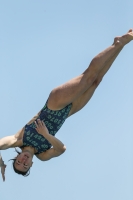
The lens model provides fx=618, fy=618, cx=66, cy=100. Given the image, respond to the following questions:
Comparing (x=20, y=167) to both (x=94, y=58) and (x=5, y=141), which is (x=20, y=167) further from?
(x=94, y=58)

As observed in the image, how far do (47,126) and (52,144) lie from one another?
0.54 m

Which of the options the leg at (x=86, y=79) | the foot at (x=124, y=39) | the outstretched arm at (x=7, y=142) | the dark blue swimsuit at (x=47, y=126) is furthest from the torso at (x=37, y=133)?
the foot at (x=124, y=39)

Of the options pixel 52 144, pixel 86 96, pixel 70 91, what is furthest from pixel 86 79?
pixel 52 144

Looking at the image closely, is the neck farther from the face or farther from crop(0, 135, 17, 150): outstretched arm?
crop(0, 135, 17, 150): outstretched arm

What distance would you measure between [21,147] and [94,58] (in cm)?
248

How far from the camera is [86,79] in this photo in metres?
12.7

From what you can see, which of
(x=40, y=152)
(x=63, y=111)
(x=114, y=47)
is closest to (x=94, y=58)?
(x=114, y=47)

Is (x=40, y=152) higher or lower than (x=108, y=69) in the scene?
lower

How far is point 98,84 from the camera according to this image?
527 inches

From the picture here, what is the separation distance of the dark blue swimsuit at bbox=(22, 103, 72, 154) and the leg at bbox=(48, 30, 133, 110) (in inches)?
14.4

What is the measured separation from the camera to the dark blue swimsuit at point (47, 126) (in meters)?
13.1

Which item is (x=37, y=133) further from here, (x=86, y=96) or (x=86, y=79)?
(x=86, y=79)

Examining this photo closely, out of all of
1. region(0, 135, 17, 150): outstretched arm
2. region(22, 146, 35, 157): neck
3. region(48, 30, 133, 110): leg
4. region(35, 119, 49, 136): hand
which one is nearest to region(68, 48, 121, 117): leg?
region(48, 30, 133, 110): leg

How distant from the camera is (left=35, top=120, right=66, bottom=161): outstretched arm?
12.7 metres
